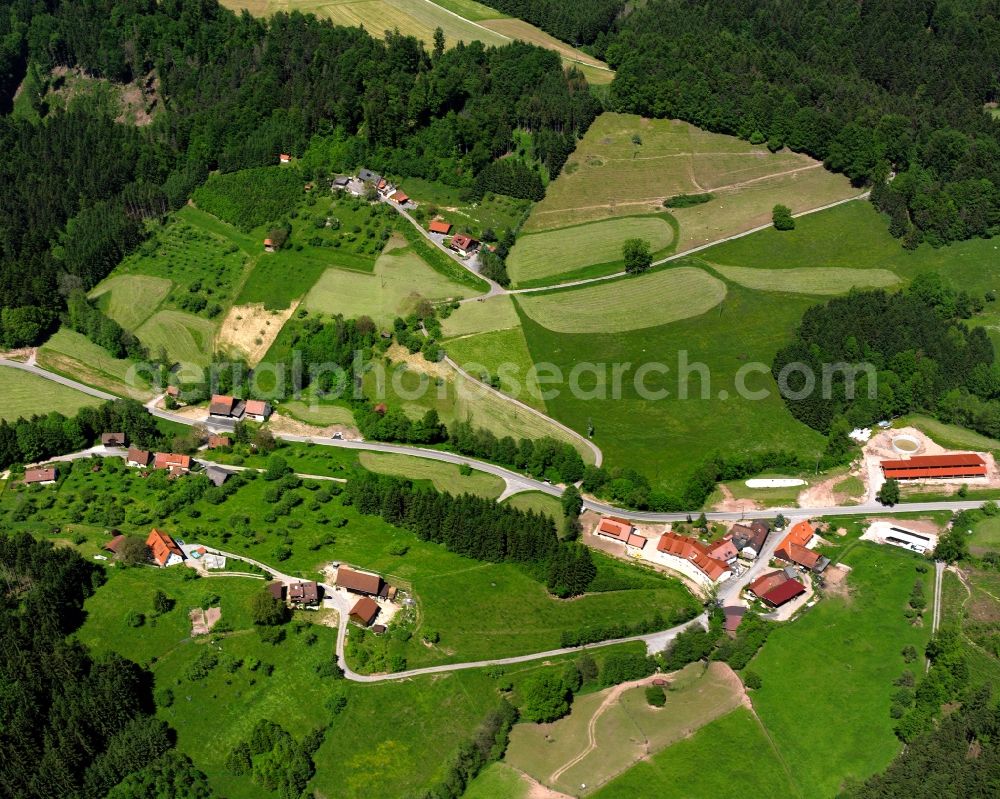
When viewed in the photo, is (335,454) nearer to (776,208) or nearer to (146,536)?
(146,536)

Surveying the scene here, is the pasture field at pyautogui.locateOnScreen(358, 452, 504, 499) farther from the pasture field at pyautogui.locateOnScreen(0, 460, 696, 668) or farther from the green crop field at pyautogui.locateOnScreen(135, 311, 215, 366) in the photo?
the green crop field at pyautogui.locateOnScreen(135, 311, 215, 366)

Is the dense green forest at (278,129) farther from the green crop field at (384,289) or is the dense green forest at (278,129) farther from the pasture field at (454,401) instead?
the pasture field at (454,401)

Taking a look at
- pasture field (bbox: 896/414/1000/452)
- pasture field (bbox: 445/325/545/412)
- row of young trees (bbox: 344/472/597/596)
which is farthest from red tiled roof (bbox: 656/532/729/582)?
pasture field (bbox: 896/414/1000/452)

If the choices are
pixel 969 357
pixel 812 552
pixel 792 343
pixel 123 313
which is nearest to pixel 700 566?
pixel 812 552

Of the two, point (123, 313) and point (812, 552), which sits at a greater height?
point (812, 552)

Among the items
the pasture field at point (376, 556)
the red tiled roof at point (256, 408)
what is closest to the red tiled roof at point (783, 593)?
the pasture field at point (376, 556)
